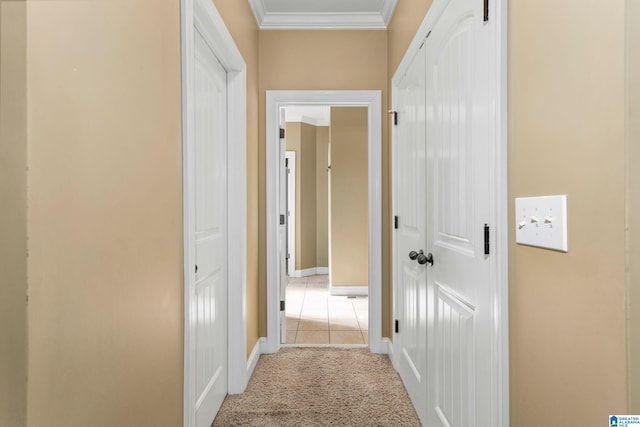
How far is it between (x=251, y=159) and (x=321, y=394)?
5.31 ft

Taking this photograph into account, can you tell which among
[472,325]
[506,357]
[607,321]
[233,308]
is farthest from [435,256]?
[233,308]

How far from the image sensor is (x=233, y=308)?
7.98 ft

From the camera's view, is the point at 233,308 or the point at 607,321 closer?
the point at 607,321

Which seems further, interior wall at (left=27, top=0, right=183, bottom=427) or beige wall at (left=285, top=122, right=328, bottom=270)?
beige wall at (left=285, top=122, right=328, bottom=270)

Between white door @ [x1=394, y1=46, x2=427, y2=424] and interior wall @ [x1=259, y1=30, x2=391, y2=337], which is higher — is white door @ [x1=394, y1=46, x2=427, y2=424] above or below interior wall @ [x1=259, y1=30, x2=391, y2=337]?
below

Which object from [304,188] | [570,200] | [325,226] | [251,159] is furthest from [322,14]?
[325,226]

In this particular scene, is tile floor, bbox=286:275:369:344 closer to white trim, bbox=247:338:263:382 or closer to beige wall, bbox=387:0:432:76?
white trim, bbox=247:338:263:382

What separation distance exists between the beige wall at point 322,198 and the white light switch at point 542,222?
590 centimetres

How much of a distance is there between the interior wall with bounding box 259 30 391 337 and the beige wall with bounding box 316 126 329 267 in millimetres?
3809

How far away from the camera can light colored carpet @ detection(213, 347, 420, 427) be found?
84.4 inches

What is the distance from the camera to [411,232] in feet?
7.72

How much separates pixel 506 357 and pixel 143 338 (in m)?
1.04

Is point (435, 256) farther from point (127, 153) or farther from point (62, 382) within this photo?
point (62, 382)

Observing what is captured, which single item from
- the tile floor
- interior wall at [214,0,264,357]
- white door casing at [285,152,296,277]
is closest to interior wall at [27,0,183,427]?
interior wall at [214,0,264,357]
